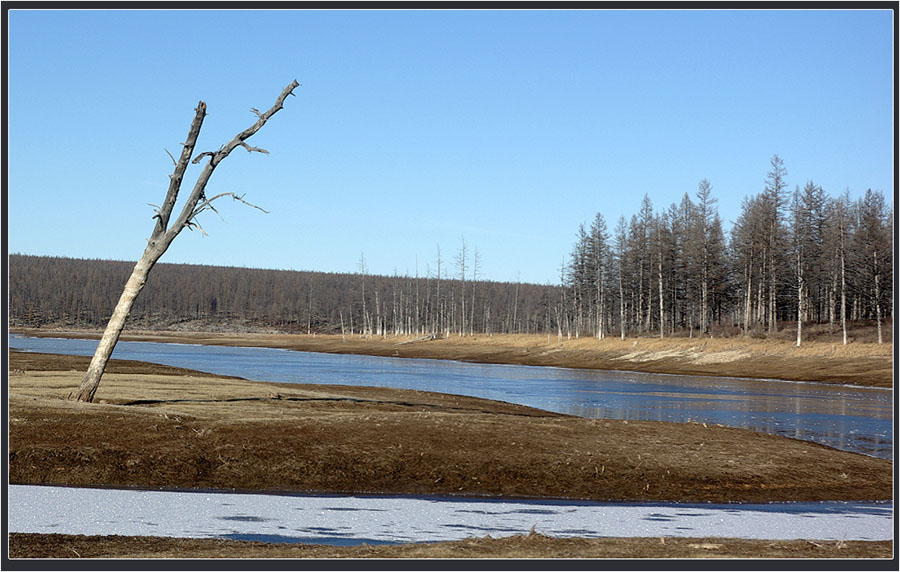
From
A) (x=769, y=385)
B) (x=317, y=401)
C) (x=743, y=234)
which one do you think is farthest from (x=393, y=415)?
(x=743, y=234)

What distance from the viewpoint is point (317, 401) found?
27453 mm

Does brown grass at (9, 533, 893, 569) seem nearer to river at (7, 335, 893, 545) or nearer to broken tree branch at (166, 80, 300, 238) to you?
river at (7, 335, 893, 545)

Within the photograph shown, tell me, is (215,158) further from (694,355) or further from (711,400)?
(694,355)

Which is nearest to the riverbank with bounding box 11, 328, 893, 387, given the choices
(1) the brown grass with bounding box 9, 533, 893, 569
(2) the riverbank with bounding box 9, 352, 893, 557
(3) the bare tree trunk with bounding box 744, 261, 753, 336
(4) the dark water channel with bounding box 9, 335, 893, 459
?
(4) the dark water channel with bounding box 9, 335, 893, 459

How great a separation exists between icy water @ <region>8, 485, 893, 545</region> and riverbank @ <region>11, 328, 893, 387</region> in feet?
140

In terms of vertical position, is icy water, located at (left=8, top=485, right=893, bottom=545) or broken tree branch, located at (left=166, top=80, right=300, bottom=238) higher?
broken tree branch, located at (left=166, top=80, right=300, bottom=238)

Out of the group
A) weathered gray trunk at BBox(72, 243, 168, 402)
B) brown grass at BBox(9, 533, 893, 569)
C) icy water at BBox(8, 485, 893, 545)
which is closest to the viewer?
brown grass at BBox(9, 533, 893, 569)

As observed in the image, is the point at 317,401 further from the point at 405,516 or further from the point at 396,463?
the point at 405,516

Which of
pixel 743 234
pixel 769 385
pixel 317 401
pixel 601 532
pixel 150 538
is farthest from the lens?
pixel 743 234

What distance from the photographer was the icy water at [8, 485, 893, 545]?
11820mm

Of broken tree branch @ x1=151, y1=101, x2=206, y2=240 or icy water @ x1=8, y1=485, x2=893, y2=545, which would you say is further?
broken tree branch @ x1=151, y1=101, x2=206, y2=240

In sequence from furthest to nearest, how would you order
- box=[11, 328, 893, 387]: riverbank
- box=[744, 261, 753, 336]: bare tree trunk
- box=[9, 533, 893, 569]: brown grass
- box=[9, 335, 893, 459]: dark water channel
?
1. box=[744, 261, 753, 336]: bare tree trunk
2. box=[11, 328, 893, 387]: riverbank
3. box=[9, 335, 893, 459]: dark water channel
4. box=[9, 533, 893, 569]: brown grass

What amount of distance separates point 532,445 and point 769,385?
38899 mm

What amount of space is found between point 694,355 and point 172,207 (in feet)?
189
